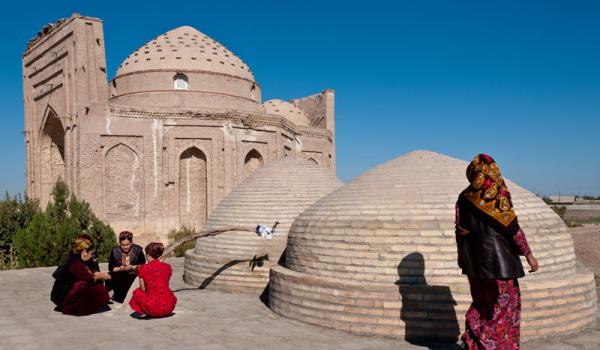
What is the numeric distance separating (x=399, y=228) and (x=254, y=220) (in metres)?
4.47

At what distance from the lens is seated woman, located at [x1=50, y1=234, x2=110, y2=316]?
7.85m

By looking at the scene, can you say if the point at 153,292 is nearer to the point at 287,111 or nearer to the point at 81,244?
the point at 81,244

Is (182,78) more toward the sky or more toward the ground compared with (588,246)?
more toward the sky

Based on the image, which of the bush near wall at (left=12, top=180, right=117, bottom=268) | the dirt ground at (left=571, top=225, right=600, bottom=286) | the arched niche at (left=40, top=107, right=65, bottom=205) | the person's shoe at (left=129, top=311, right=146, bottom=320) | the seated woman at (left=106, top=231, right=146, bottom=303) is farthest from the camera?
the arched niche at (left=40, top=107, right=65, bottom=205)

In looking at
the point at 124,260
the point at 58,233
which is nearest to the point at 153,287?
the point at 124,260

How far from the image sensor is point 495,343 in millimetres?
5164

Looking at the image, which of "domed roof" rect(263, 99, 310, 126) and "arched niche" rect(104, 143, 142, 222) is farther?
"domed roof" rect(263, 99, 310, 126)

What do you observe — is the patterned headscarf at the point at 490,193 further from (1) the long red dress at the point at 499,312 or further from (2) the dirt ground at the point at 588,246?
(2) the dirt ground at the point at 588,246

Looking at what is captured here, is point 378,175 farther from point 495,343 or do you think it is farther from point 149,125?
point 149,125

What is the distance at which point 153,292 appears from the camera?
7.77m

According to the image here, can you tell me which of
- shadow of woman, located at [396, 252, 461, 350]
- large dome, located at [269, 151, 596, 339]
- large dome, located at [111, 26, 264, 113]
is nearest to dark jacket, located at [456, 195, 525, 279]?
shadow of woman, located at [396, 252, 461, 350]

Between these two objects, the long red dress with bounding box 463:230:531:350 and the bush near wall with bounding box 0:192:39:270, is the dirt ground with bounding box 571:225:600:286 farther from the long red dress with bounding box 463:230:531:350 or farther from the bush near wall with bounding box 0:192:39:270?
the bush near wall with bounding box 0:192:39:270

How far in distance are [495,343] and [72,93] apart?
64.2 ft

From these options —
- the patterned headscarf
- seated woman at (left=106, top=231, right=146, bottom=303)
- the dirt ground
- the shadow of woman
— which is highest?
the patterned headscarf
